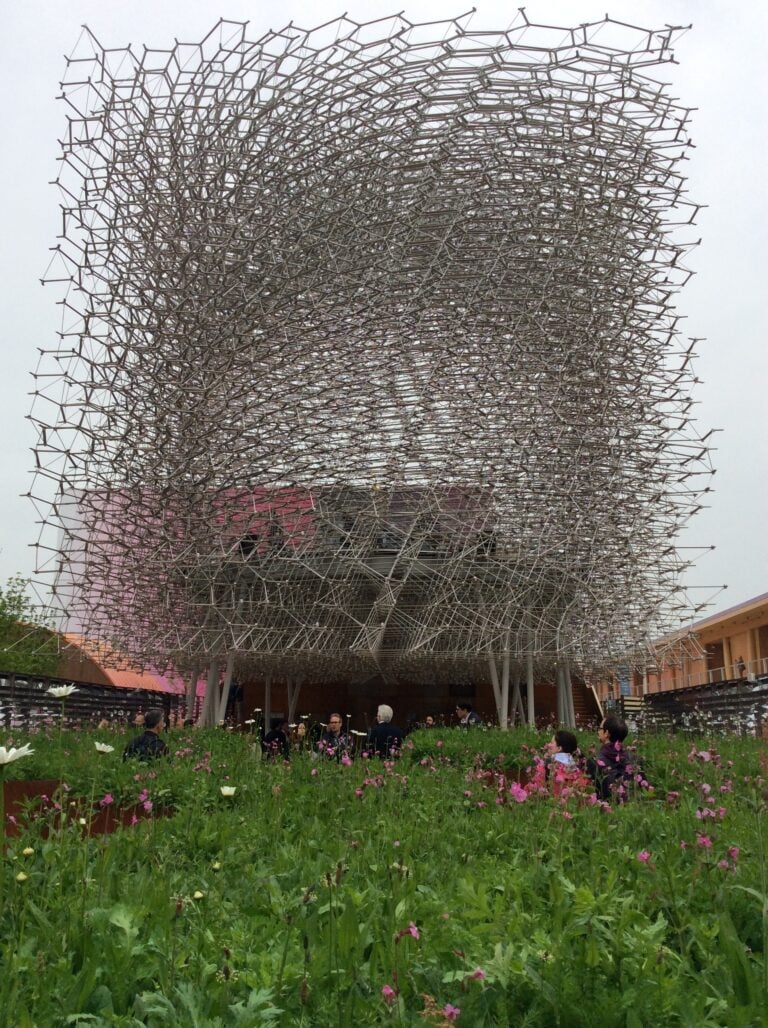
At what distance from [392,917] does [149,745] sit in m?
5.43

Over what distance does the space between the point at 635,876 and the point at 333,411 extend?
19.9 metres

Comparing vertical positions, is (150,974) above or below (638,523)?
below

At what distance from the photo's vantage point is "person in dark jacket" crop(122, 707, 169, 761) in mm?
7762

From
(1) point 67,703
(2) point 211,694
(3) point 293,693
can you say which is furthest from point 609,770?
(3) point 293,693

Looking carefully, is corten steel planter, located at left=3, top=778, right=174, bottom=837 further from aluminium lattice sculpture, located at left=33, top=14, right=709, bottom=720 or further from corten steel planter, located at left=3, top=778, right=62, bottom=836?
aluminium lattice sculpture, located at left=33, top=14, right=709, bottom=720

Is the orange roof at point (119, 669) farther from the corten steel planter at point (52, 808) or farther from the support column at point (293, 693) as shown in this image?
the corten steel planter at point (52, 808)

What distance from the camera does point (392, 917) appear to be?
117 inches

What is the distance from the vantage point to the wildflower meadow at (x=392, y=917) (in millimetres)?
2369

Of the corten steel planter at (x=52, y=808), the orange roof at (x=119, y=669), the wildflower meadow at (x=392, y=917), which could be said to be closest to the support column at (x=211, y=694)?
the orange roof at (x=119, y=669)

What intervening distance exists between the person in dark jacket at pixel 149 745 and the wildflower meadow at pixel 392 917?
7.67 feet

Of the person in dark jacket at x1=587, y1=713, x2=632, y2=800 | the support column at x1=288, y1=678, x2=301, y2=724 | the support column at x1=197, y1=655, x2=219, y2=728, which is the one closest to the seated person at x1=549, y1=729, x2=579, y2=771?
the person in dark jacket at x1=587, y1=713, x2=632, y2=800

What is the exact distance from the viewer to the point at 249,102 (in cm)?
2330

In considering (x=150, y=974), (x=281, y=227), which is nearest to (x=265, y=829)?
(x=150, y=974)

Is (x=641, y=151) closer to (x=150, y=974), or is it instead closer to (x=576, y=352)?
(x=576, y=352)
